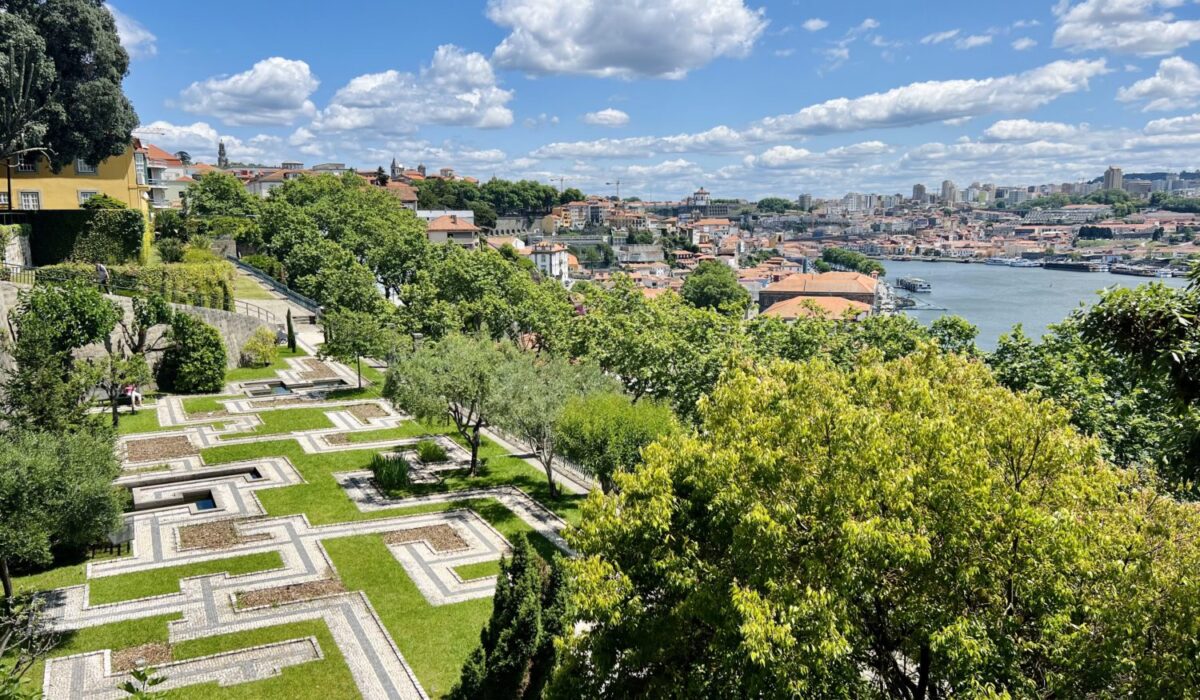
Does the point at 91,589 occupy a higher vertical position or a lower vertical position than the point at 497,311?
lower

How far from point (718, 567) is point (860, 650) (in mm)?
1967

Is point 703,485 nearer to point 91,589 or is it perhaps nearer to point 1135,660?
point 1135,660

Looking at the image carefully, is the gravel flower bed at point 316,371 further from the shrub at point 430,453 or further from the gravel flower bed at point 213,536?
the gravel flower bed at point 213,536

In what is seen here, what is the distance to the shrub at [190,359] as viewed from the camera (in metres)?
33.4

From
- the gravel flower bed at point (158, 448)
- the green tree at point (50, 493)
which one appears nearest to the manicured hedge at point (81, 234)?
the gravel flower bed at point (158, 448)

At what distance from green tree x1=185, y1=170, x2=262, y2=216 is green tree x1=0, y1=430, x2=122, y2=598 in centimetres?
6056

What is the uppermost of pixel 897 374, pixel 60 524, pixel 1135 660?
pixel 897 374

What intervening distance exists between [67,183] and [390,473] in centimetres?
3302

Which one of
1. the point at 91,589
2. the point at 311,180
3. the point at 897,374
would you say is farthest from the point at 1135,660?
the point at 311,180

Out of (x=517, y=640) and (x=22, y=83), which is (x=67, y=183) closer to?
(x=22, y=83)

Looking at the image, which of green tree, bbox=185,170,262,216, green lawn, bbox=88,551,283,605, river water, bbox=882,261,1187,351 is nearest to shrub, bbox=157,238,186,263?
green tree, bbox=185,170,262,216

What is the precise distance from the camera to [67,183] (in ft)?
143

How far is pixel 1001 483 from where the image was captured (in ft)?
30.8

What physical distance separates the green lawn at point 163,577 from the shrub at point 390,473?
489 cm
